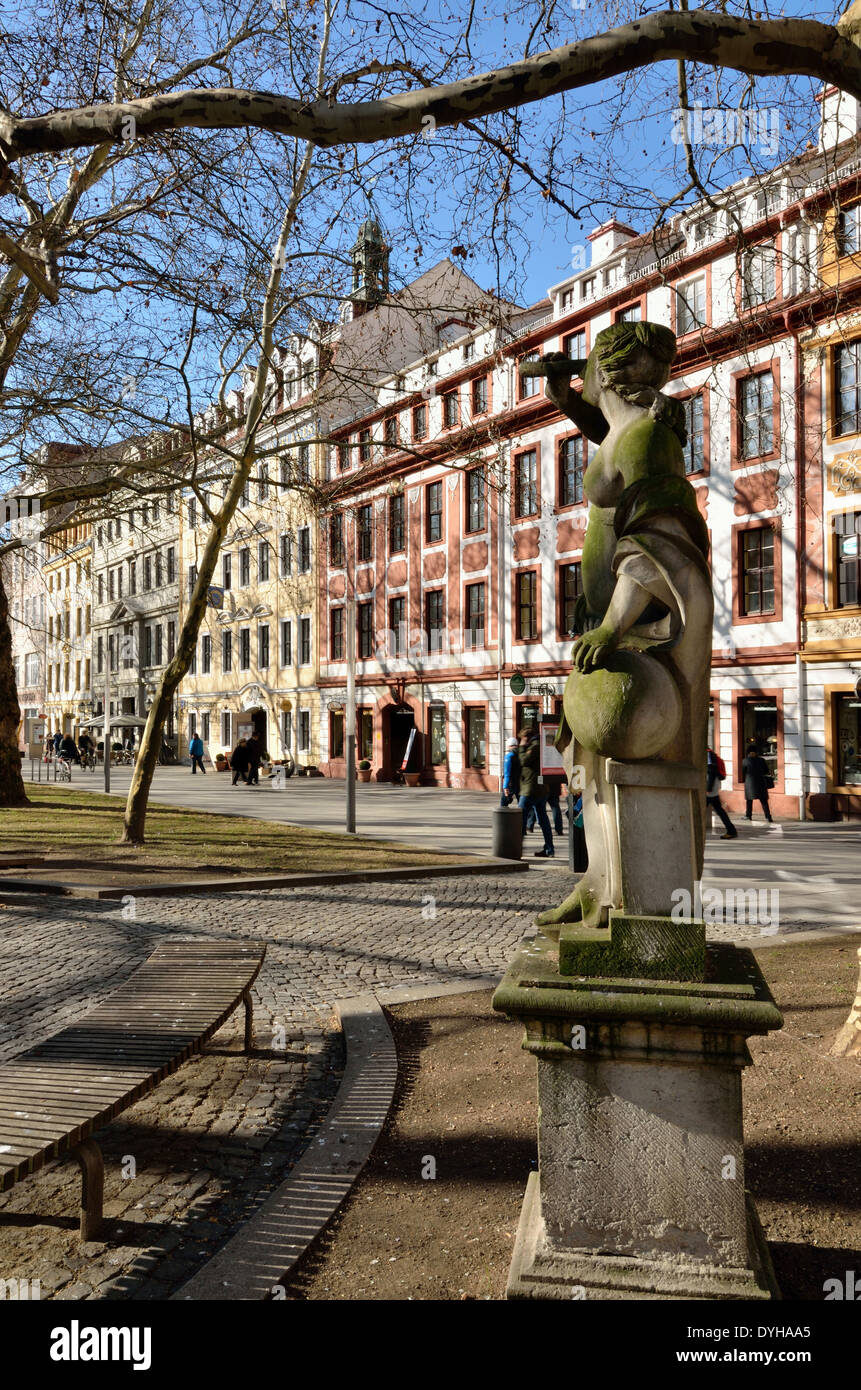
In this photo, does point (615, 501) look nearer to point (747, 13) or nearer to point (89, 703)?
point (747, 13)

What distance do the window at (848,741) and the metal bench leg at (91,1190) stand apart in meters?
21.8

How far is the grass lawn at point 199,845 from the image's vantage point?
43.7ft

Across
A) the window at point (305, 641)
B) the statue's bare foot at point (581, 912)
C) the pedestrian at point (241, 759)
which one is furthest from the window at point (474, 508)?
the statue's bare foot at point (581, 912)

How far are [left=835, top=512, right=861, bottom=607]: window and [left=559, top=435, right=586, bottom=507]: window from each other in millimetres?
9073

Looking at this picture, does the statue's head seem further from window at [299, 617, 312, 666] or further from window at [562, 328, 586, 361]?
window at [299, 617, 312, 666]

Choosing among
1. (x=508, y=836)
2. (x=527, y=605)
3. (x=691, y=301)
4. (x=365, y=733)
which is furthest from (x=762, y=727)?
(x=365, y=733)

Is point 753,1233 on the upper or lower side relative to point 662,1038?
lower

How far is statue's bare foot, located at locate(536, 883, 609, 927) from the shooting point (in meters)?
3.37

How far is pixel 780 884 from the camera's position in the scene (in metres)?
12.8

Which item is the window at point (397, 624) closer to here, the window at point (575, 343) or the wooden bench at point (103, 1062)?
the window at point (575, 343)

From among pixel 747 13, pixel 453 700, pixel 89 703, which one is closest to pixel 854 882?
pixel 747 13

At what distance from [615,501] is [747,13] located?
389 cm

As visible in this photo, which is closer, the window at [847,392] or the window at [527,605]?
the window at [847,392]

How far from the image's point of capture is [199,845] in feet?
50.4
